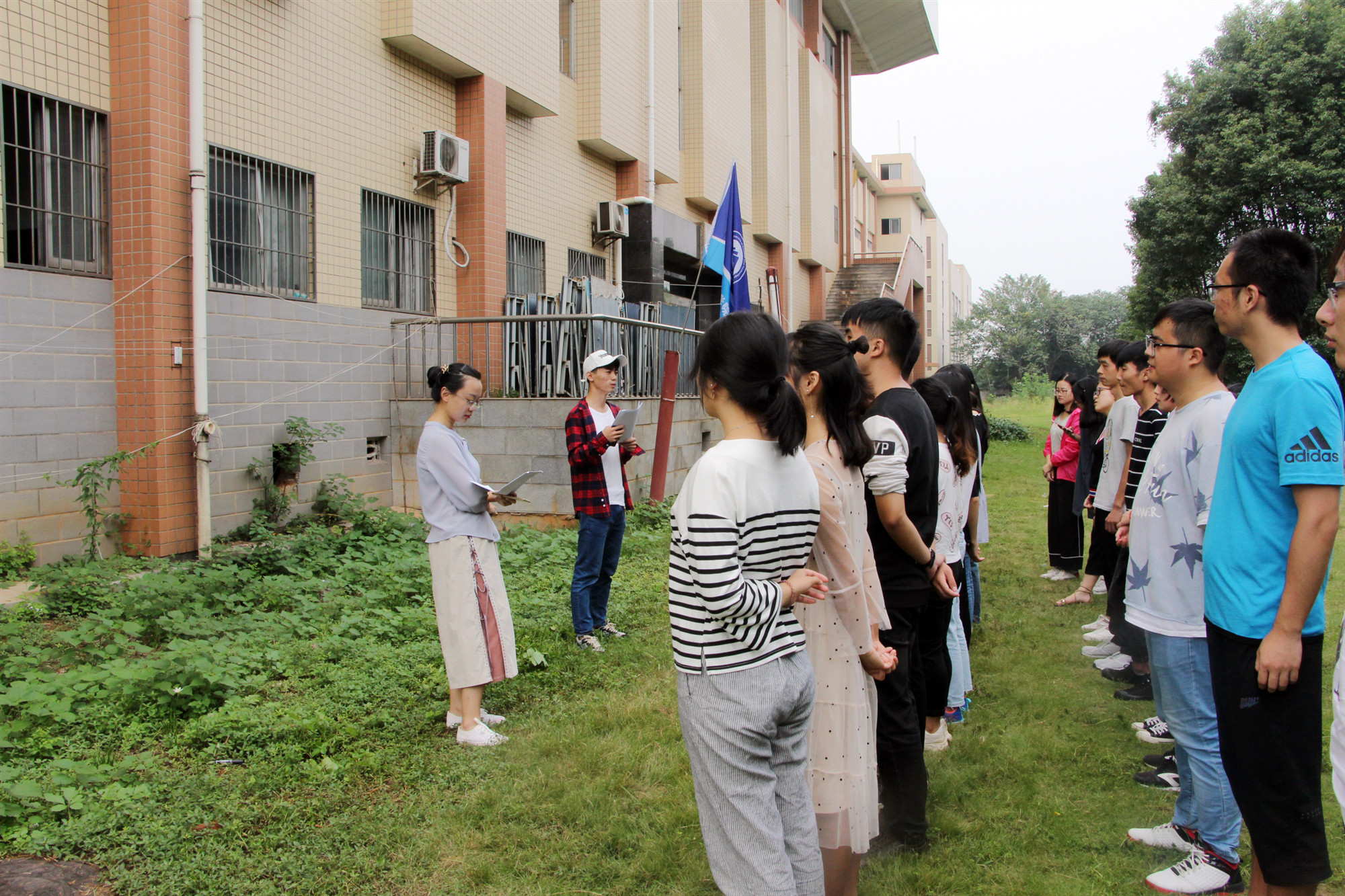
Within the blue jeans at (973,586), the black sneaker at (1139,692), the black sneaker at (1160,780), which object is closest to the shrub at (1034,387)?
the blue jeans at (973,586)

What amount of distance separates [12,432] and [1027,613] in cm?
767

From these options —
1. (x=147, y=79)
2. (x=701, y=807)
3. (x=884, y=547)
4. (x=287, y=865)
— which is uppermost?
(x=147, y=79)

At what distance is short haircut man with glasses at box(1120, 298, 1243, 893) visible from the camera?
118 inches

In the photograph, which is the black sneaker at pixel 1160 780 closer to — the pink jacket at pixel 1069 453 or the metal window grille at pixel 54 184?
the pink jacket at pixel 1069 453

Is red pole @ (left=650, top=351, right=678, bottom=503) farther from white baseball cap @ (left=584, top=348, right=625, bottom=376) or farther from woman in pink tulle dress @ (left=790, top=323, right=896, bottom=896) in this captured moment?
woman in pink tulle dress @ (left=790, top=323, right=896, bottom=896)

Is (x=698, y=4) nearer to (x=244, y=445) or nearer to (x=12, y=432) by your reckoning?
(x=244, y=445)

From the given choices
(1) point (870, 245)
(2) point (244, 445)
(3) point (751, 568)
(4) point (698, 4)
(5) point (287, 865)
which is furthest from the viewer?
(1) point (870, 245)

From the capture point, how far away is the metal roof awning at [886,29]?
25953 millimetres

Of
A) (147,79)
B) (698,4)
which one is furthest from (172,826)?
(698,4)

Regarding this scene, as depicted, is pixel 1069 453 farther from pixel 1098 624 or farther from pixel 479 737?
pixel 479 737

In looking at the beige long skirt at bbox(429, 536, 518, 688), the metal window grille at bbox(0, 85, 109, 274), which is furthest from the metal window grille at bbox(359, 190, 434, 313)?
the beige long skirt at bbox(429, 536, 518, 688)

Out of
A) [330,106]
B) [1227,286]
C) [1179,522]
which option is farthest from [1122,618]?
[330,106]

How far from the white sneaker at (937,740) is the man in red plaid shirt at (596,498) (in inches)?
86.0

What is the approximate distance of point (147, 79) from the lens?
7207 millimetres
